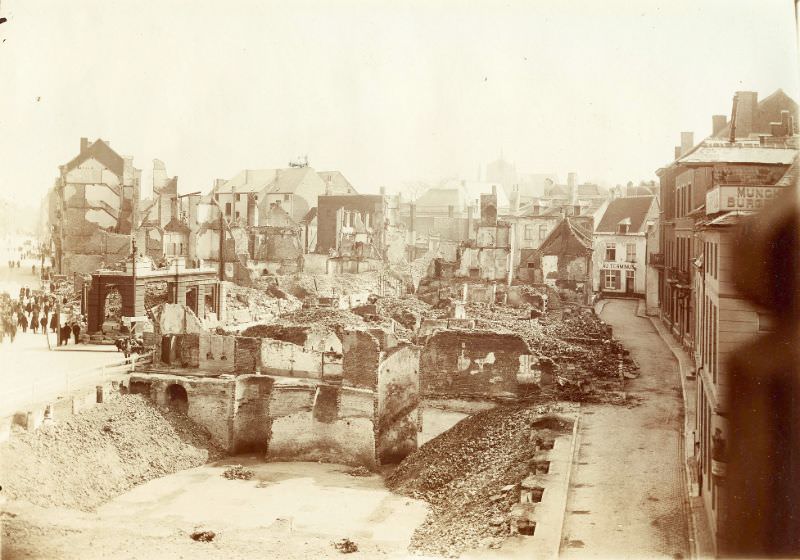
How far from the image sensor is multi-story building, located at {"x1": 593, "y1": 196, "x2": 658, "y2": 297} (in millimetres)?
37062

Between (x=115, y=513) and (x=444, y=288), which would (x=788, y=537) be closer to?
(x=115, y=513)

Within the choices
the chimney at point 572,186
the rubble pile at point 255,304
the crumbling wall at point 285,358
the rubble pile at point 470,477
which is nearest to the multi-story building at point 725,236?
the rubble pile at point 470,477

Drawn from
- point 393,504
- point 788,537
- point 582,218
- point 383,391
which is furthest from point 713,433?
point 582,218

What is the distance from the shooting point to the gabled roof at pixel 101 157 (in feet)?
72.1

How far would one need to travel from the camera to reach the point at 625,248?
123 ft

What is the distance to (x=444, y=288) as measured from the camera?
110 feet

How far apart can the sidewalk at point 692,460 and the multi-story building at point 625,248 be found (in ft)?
39.5

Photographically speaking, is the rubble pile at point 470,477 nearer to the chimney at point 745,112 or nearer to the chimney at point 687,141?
the chimney at point 745,112

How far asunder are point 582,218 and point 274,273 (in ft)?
53.3

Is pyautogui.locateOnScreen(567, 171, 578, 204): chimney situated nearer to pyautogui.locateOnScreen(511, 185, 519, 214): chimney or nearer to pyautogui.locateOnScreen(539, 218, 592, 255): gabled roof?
pyautogui.locateOnScreen(511, 185, 519, 214): chimney

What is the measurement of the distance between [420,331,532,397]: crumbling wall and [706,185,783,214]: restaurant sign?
993 cm

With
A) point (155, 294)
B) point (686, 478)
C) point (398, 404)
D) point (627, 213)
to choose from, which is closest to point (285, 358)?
point (398, 404)

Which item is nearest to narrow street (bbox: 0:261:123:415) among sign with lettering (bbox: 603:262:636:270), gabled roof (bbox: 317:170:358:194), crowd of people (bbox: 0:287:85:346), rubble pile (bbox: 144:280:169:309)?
crowd of people (bbox: 0:287:85:346)

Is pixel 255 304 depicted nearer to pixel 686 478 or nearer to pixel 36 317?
pixel 36 317
